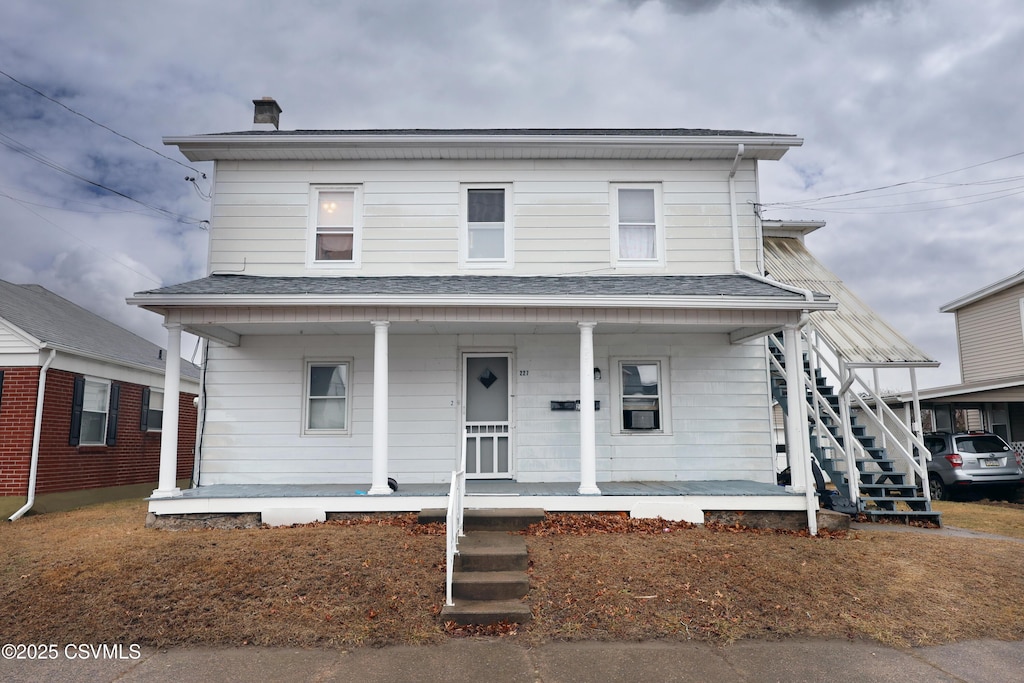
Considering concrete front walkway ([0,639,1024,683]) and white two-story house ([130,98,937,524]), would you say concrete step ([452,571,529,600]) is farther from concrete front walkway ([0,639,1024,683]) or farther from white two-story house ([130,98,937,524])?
white two-story house ([130,98,937,524])

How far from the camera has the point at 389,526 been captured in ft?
25.4

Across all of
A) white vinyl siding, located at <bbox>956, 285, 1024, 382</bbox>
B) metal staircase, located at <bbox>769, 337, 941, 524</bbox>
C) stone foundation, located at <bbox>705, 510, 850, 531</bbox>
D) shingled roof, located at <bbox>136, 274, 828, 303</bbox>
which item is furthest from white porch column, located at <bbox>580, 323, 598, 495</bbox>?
white vinyl siding, located at <bbox>956, 285, 1024, 382</bbox>

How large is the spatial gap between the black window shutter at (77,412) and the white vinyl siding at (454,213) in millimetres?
3883

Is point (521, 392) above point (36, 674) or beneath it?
above

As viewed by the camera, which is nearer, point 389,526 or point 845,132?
point 389,526

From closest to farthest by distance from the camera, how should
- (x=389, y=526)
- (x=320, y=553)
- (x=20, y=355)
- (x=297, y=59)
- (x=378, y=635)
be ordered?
(x=378, y=635) < (x=320, y=553) < (x=389, y=526) < (x=20, y=355) < (x=297, y=59)

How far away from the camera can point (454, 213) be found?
34.7 feet

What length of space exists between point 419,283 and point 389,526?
12.3 feet

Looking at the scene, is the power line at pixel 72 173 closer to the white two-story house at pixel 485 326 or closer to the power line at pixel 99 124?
the power line at pixel 99 124

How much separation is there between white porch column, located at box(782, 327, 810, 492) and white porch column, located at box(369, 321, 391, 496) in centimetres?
561

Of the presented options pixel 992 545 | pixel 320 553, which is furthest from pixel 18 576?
pixel 992 545

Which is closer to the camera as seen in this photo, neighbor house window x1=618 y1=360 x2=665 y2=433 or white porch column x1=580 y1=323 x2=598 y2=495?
white porch column x1=580 y1=323 x2=598 y2=495

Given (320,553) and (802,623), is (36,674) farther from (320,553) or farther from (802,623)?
(802,623)

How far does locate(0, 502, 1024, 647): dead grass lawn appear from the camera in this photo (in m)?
5.00
